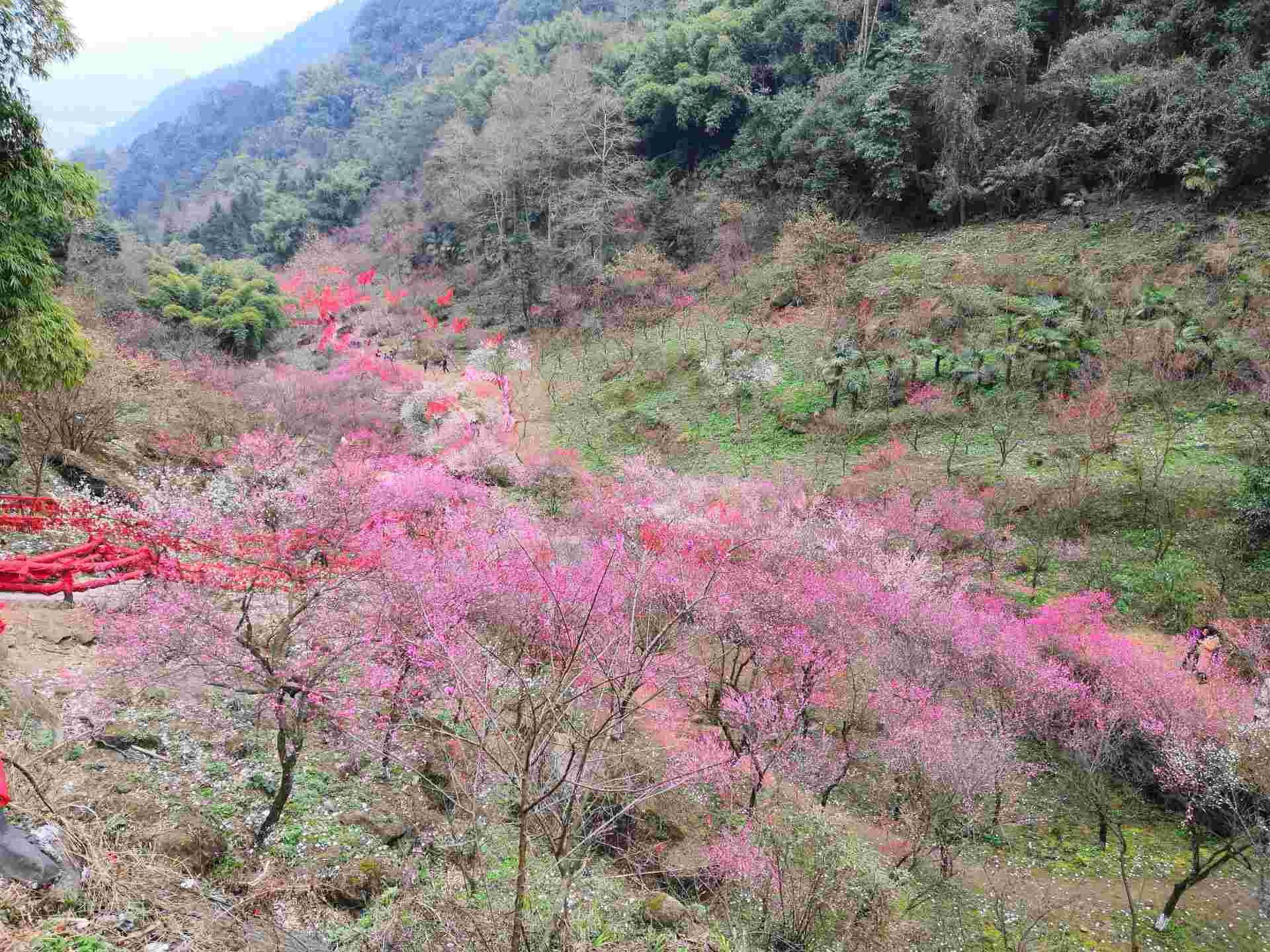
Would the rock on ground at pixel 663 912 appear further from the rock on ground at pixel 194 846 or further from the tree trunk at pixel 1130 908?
the tree trunk at pixel 1130 908

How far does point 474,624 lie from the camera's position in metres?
11.5

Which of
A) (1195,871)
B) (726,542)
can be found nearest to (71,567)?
(726,542)

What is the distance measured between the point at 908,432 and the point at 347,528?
17.0 meters

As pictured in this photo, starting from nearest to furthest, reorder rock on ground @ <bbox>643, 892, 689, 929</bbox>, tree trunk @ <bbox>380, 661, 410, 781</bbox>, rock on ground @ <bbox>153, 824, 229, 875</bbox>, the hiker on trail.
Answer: rock on ground @ <bbox>153, 824, 229, 875</bbox>, rock on ground @ <bbox>643, 892, 689, 929</bbox>, tree trunk @ <bbox>380, 661, 410, 781</bbox>, the hiker on trail

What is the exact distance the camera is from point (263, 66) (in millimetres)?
112750

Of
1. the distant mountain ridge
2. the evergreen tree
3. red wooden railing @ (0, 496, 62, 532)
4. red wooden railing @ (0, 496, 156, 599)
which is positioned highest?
the distant mountain ridge

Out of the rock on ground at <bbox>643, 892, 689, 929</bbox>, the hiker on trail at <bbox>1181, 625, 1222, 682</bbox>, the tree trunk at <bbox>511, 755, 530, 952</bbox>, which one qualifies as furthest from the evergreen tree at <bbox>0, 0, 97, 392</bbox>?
the hiker on trail at <bbox>1181, 625, 1222, 682</bbox>

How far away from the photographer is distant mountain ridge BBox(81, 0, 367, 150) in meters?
106

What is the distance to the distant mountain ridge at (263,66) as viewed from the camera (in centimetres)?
10638

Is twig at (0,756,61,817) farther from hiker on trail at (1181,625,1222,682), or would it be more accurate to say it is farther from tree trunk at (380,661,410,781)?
hiker on trail at (1181,625,1222,682)

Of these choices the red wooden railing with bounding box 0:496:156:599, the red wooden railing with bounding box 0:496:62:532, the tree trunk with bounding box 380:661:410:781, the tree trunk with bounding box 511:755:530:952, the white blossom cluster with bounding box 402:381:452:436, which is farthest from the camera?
the white blossom cluster with bounding box 402:381:452:436

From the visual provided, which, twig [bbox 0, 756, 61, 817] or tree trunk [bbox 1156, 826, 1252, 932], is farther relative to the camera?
tree trunk [bbox 1156, 826, 1252, 932]

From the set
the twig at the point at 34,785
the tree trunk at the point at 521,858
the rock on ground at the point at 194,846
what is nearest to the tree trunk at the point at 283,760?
the rock on ground at the point at 194,846

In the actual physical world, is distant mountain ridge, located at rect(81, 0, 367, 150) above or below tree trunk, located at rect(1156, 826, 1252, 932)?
above
